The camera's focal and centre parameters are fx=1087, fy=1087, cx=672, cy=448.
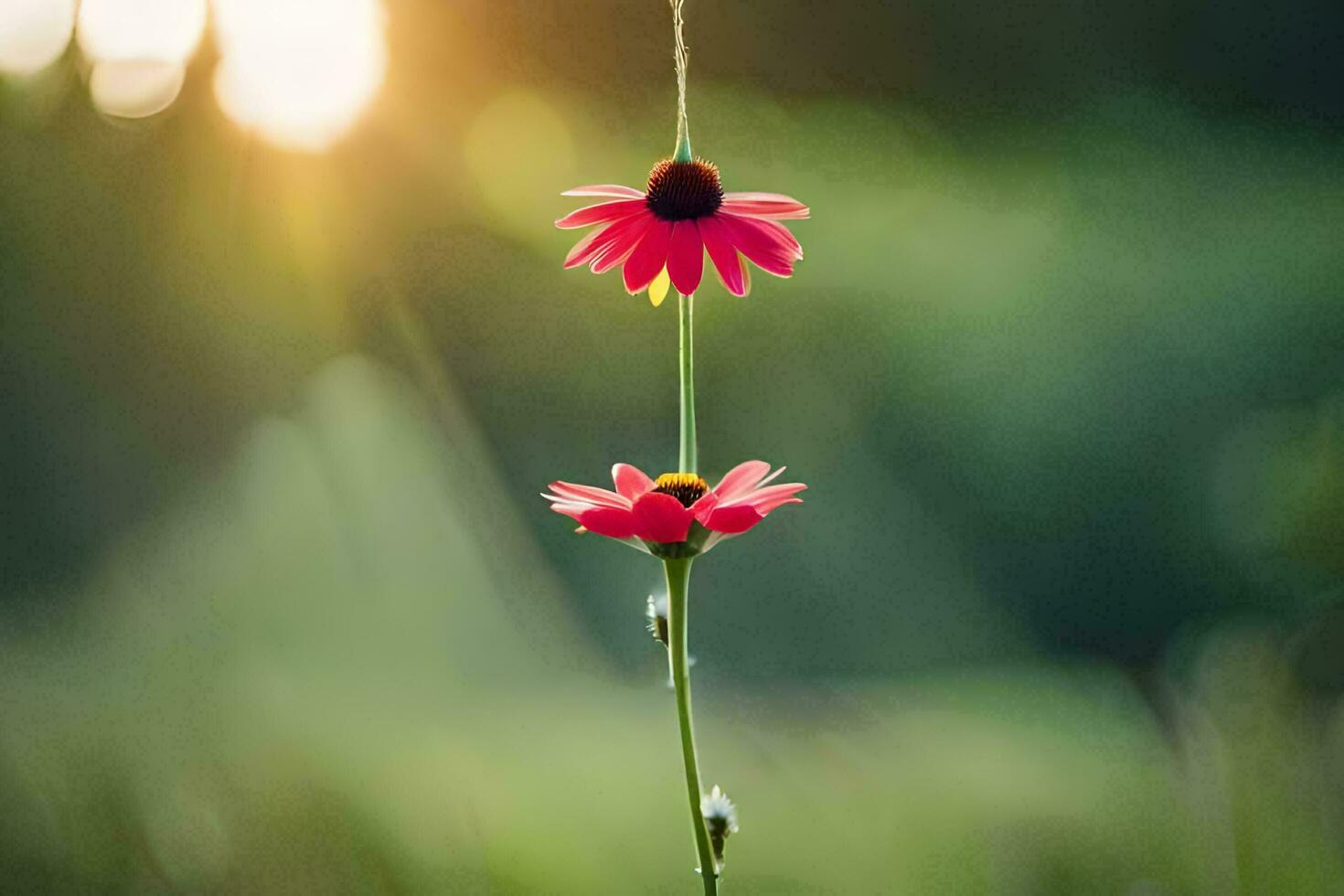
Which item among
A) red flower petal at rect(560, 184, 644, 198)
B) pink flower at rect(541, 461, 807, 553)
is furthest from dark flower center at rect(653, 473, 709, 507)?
red flower petal at rect(560, 184, 644, 198)

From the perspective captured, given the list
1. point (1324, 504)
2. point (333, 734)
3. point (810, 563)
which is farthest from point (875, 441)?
point (333, 734)

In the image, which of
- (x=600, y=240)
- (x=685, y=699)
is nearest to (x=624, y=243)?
(x=600, y=240)

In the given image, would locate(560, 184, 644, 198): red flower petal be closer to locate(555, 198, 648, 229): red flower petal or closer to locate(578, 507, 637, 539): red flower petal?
locate(555, 198, 648, 229): red flower petal

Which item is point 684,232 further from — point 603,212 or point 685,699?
point 685,699

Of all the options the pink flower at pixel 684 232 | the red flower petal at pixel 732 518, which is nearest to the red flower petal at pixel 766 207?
the pink flower at pixel 684 232

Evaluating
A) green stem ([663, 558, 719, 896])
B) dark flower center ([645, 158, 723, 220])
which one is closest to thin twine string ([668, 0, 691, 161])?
dark flower center ([645, 158, 723, 220])

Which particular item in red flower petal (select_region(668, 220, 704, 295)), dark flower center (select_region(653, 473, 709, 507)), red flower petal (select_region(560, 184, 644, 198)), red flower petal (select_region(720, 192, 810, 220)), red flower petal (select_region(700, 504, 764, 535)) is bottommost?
red flower petal (select_region(700, 504, 764, 535))

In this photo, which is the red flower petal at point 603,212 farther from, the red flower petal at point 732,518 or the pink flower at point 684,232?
the red flower petal at point 732,518

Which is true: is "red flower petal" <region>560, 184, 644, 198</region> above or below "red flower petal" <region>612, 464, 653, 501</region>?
above
